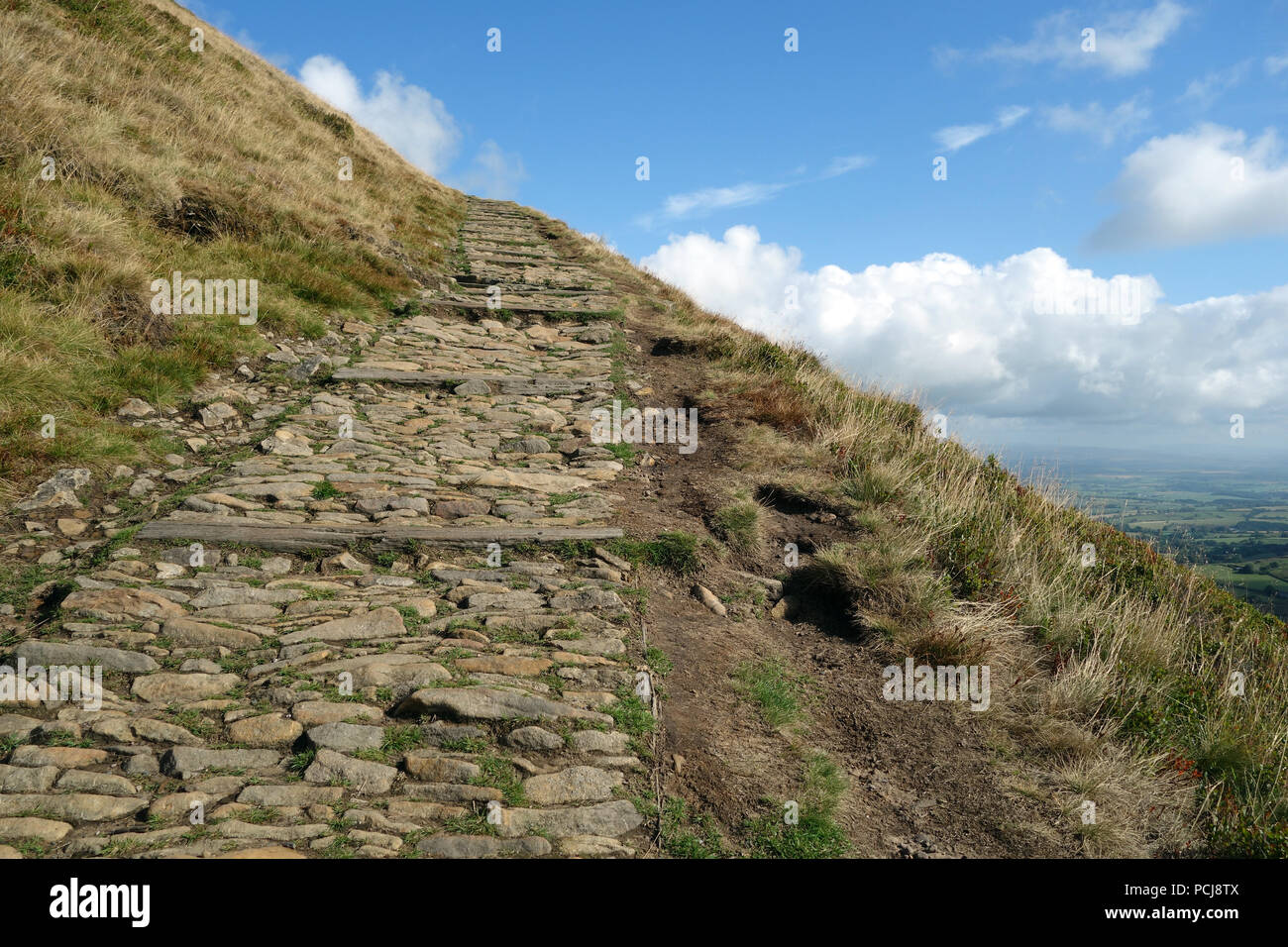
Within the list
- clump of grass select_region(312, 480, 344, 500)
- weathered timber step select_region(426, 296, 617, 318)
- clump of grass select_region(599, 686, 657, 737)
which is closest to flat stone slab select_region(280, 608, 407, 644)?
clump of grass select_region(599, 686, 657, 737)

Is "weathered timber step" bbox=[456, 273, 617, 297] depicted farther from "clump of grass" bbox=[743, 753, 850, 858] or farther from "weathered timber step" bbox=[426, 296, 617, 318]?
"clump of grass" bbox=[743, 753, 850, 858]

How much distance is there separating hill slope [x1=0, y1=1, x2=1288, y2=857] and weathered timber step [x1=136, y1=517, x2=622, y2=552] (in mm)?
40

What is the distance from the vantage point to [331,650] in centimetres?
448

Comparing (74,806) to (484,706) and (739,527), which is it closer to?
(484,706)

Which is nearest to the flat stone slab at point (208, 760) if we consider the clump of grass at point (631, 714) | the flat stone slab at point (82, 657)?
the flat stone slab at point (82, 657)

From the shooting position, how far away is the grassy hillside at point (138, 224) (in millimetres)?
6840

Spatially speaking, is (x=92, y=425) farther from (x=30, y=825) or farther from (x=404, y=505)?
(x=30, y=825)

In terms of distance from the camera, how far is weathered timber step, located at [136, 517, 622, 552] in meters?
5.55

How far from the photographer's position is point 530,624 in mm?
5023

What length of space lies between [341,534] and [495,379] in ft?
15.9

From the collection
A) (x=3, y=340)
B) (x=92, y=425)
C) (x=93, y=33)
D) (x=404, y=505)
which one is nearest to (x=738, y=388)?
(x=404, y=505)

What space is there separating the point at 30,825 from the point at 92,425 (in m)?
4.81

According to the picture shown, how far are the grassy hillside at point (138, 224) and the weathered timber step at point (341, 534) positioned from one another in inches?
61.0
